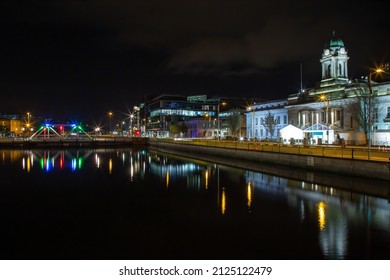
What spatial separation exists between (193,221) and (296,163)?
2122 cm

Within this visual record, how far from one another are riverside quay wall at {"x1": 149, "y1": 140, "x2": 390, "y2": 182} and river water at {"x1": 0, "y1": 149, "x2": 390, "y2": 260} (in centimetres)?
318

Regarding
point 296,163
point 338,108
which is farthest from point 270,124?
point 296,163

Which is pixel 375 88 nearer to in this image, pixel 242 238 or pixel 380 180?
pixel 380 180

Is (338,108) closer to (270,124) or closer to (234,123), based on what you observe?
(270,124)

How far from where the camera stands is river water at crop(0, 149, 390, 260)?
15727 mm

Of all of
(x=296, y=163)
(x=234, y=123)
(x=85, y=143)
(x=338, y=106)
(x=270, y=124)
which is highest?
(x=338, y=106)

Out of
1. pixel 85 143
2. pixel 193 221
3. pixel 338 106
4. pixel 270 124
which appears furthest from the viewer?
pixel 85 143

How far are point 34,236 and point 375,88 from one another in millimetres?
64748

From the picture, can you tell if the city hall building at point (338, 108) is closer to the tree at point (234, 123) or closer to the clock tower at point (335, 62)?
the clock tower at point (335, 62)

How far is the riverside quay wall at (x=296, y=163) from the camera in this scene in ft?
94.5

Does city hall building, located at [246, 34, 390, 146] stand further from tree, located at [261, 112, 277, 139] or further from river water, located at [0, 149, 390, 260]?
river water, located at [0, 149, 390, 260]

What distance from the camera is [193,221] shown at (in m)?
20.9

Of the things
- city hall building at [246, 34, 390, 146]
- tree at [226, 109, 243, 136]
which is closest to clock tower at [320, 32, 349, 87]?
city hall building at [246, 34, 390, 146]
